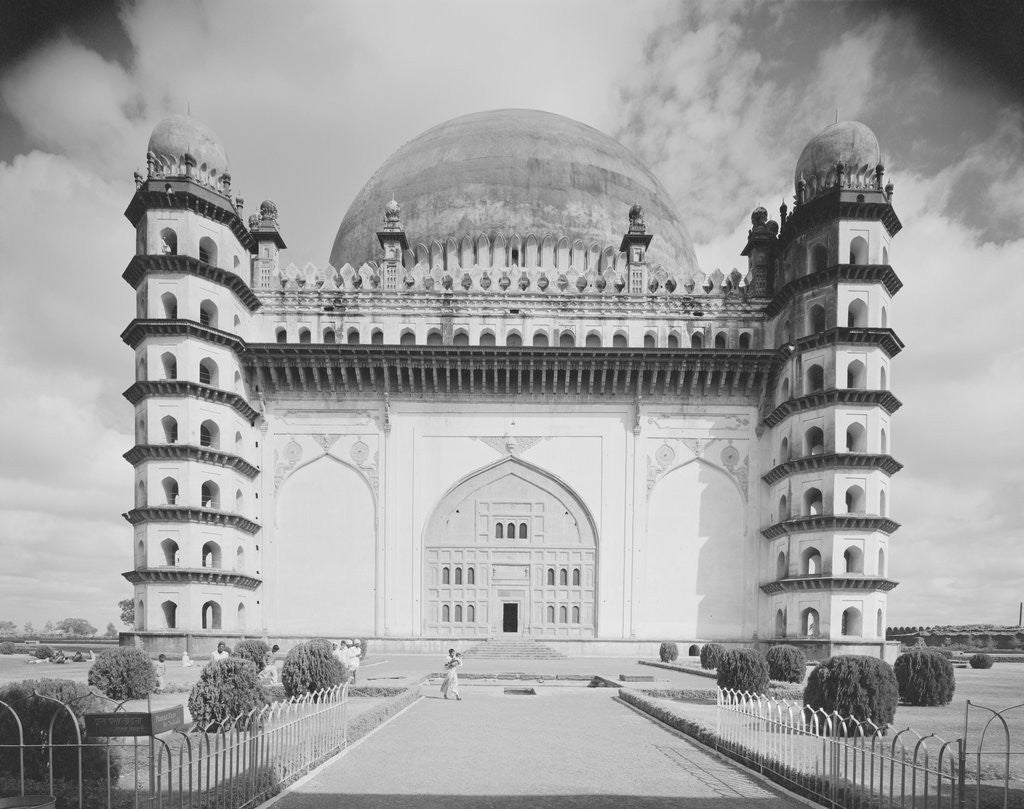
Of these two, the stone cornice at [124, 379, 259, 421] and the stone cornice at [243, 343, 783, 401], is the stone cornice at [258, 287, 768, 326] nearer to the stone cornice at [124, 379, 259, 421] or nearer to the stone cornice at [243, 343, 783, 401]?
the stone cornice at [243, 343, 783, 401]

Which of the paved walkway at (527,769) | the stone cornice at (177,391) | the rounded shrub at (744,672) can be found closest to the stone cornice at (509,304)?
the stone cornice at (177,391)

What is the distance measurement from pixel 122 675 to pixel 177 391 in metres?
14.2

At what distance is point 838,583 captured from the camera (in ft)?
89.7

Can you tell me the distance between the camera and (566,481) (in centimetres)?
3164

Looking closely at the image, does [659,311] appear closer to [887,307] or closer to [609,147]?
[887,307]

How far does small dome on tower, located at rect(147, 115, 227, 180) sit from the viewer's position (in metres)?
28.8

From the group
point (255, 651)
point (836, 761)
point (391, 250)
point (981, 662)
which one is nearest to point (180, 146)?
point (391, 250)

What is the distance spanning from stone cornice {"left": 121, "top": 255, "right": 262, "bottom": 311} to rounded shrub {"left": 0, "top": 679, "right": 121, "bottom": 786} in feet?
69.4

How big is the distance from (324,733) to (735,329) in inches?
972

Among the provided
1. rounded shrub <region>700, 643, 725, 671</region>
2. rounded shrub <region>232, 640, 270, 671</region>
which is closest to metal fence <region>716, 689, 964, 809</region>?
rounded shrub <region>700, 643, 725, 671</region>

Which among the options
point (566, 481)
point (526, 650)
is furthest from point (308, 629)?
point (566, 481)

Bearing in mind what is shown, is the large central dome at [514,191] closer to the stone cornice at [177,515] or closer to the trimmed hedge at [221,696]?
the stone cornice at [177,515]

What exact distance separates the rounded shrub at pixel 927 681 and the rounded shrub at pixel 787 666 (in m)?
3.87

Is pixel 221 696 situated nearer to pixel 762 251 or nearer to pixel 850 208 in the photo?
pixel 850 208
